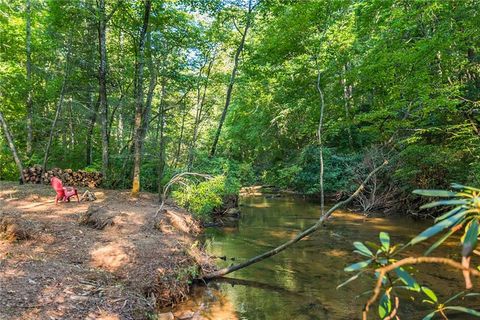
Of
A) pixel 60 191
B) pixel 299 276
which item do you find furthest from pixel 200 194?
pixel 60 191

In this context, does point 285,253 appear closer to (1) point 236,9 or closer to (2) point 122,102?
(2) point 122,102

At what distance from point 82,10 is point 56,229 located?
826cm

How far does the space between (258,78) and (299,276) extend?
1117 centimetres

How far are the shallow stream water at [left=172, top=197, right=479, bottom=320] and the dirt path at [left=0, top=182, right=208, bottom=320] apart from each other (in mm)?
781

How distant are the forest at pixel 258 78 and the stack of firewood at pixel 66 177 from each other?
5 centimetres

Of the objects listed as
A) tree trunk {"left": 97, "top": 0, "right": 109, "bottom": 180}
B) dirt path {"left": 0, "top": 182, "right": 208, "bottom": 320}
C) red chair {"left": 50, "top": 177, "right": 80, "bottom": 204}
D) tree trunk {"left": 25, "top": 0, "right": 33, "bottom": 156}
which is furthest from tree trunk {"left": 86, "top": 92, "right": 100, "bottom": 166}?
dirt path {"left": 0, "top": 182, "right": 208, "bottom": 320}

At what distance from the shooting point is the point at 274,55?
12664mm

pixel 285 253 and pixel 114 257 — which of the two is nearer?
pixel 114 257

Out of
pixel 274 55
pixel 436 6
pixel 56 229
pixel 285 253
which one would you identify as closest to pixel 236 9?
pixel 274 55

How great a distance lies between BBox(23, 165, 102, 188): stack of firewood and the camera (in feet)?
45.3

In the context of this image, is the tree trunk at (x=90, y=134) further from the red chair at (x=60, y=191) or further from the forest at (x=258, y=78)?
the red chair at (x=60, y=191)

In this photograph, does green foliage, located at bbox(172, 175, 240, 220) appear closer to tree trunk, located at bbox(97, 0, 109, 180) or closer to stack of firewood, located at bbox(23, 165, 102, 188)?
tree trunk, located at bbox(97, 0, 109, 180)

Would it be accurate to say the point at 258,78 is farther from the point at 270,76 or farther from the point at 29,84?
the point at 29,84

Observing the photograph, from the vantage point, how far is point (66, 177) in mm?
14047
